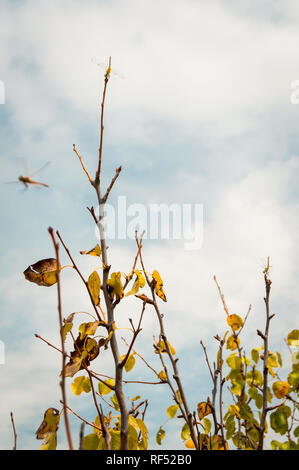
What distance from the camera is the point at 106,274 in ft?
5.48

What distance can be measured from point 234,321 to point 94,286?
852mm

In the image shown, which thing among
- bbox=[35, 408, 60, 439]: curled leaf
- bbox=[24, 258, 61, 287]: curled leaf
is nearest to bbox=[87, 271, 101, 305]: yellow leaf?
bbox=[24, 258, 61, 287]: curled leaf

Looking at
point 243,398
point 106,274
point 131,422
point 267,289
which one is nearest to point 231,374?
point 243,398

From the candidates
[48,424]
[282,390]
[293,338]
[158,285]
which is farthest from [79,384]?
[293,338]

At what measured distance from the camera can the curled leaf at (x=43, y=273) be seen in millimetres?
1668

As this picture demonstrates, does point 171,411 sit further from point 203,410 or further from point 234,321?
point 234,321

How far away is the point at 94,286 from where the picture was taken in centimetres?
163

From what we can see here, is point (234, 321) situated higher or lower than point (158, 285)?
lower

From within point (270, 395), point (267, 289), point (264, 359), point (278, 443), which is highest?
point (267, 289)

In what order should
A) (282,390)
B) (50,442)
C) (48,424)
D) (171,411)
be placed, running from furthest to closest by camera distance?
(171,411)
(282,390)
(48,424)
(50,442)

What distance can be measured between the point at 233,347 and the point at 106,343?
82 cm
